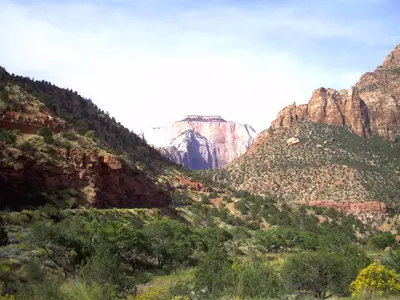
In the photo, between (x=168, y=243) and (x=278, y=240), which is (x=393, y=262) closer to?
(x=278, y=240)

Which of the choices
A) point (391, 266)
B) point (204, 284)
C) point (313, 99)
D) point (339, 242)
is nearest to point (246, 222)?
point (339, 242)

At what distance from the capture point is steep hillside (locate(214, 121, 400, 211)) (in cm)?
8006

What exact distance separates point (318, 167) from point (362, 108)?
38853mm

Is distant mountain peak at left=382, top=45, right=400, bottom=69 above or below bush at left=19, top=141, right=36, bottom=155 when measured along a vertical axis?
above

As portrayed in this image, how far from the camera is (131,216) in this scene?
44219mm

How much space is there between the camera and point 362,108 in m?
116

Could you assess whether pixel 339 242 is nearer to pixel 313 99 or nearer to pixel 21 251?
pixel 21 251

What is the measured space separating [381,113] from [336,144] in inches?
1251

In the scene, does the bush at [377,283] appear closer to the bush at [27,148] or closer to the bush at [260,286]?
the bush at [260,286]

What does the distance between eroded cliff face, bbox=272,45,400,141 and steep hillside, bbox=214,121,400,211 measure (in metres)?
5.38

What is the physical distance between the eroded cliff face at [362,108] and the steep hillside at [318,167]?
5.38 m

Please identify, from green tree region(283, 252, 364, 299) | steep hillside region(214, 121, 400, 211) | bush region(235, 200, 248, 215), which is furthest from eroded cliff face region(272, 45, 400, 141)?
green tree region(283, 252, 364, 299)

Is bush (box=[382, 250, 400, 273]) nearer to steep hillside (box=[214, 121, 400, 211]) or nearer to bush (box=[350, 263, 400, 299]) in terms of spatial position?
bush (box=[350, 263, 400, 299])

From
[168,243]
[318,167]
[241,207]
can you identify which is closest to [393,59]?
[318,167]
